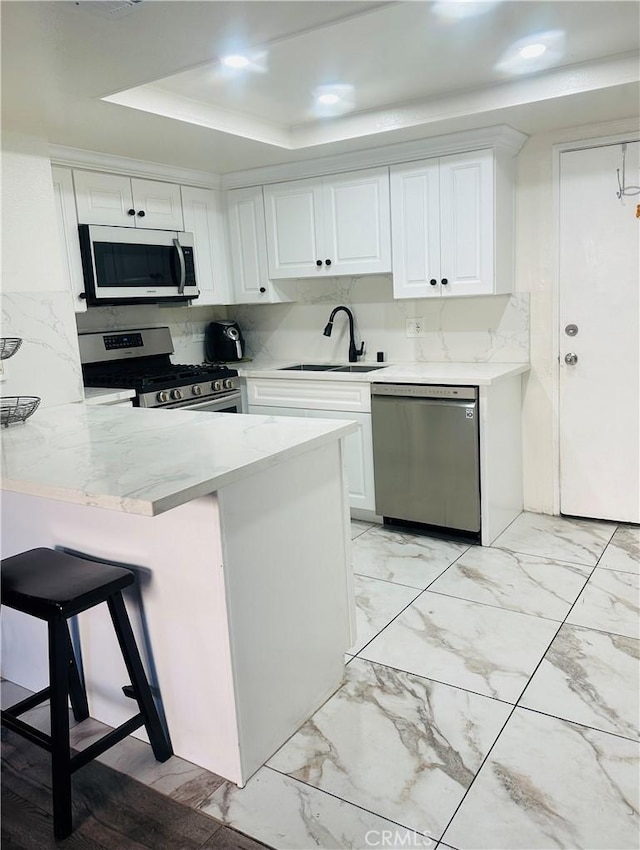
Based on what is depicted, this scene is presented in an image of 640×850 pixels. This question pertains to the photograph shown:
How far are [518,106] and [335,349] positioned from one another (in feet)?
6.36

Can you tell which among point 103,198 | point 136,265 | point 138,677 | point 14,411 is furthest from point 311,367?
point 138,677

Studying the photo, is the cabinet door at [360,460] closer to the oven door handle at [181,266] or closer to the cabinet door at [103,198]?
the oven door handle at [181,266]

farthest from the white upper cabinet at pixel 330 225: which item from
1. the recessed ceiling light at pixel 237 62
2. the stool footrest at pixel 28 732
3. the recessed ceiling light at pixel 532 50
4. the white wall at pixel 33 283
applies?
the stool footrest at pixel 28 732

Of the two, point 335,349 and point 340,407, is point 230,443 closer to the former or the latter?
point 340,407

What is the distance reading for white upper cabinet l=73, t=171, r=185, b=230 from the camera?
3.55 metres

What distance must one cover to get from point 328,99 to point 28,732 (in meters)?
2.92

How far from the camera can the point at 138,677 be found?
6.33ft

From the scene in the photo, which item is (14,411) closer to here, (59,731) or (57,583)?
(57,583)

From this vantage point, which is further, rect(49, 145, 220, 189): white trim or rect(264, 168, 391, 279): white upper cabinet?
rect(264, 168, 391, 279): white upper cabinet

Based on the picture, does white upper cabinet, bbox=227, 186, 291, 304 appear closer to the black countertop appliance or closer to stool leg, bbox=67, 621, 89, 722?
the black countertop appliance

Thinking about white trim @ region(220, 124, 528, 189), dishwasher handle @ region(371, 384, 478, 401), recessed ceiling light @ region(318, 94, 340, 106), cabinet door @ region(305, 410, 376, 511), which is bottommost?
cabinet door @ region(305, 410, 376, 511)

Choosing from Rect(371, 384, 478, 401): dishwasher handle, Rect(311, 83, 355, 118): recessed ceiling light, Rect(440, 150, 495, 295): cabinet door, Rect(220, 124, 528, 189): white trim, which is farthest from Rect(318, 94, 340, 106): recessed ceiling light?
Rect(371, 384, 478, 401): dishwasher handle

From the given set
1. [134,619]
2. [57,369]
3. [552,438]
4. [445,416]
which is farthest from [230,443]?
[552,438]

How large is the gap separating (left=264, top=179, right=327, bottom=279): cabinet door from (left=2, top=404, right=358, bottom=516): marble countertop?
74.1 inches
